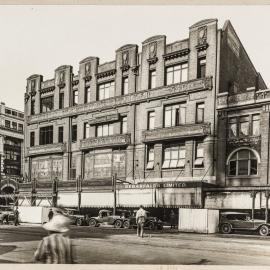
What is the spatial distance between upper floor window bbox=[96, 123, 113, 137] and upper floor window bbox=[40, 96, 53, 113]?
279 inches

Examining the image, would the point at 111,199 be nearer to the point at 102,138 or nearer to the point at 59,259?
the point at 102,138

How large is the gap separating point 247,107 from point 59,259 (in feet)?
73.6

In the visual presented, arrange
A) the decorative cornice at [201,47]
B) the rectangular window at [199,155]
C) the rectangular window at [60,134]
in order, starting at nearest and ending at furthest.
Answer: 1. the rectangular window at [199,155]
2. the decorative cornice at [201,47]
3. the rectangular window at [60,134]

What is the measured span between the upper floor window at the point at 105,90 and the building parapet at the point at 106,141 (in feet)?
12.9

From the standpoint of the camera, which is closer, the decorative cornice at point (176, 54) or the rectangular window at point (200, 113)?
the rectangular window at point (200, 113)

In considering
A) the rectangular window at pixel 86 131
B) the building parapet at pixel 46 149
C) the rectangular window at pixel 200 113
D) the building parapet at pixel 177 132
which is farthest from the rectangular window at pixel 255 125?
the building parapet at pixel 46 149

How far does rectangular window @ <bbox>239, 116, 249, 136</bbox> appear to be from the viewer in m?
29.1

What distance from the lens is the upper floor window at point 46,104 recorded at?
41875 mm

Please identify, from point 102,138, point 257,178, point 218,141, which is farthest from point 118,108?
point 257,178

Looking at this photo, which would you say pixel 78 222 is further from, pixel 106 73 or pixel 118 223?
pixel 106 73

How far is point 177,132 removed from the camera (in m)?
31.4

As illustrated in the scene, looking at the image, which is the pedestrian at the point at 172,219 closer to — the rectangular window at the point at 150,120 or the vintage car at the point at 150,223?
the vintage car at the point at 150,223

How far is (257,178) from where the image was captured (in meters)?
28.1

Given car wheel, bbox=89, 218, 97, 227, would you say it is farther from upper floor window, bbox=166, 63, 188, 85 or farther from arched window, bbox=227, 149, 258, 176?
upper floor window, bbox=166, 63, 188, 85
